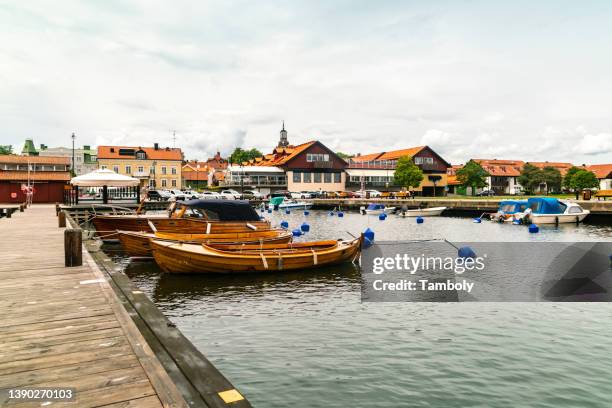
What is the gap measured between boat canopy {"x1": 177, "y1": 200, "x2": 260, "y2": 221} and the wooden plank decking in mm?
11967

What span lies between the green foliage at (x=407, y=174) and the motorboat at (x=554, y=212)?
47.5 metres

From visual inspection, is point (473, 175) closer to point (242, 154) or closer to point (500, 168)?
point (500, 168)

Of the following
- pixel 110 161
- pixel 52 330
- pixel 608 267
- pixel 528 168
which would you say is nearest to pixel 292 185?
pixel 110 161

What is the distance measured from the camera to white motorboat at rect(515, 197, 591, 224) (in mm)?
44688

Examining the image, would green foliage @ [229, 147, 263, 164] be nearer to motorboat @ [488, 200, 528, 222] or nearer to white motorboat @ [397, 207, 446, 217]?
white motorboat @ [397, 207, 446, 217]

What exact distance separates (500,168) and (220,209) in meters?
129

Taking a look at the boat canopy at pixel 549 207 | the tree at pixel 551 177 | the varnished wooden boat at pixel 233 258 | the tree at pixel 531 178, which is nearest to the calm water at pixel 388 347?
the varnished wooden boat at pixel 233 258

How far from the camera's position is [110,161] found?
4026 inches

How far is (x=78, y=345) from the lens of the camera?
19.8 feet

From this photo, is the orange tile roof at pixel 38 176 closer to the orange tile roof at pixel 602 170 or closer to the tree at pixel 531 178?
the tree at pixel 531 178

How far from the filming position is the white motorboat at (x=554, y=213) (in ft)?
147

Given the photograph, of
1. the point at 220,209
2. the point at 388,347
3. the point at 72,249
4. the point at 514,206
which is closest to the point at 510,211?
the point at 514,206

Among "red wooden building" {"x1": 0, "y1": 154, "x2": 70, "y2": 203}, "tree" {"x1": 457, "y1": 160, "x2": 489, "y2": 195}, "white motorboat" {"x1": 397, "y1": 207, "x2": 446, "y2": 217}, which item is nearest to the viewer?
"white motorboat" {"x1": 397, "y1": 207, "x2": 446, "y2": 217}

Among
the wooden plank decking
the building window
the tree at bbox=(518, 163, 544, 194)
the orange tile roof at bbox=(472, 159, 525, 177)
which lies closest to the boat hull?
the building window
